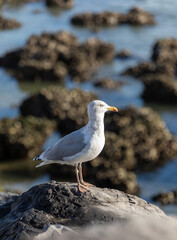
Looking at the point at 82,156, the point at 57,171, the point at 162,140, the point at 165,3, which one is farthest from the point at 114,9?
the point at 82,156

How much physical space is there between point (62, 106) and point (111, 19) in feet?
104

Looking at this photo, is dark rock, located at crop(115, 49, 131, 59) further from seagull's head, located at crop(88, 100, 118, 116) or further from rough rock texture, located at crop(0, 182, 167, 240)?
rough rock texture, located at crop(0, 182, 167, 240)

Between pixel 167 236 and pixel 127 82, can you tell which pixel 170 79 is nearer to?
pixel 127 82

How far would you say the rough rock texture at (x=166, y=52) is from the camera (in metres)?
45.2

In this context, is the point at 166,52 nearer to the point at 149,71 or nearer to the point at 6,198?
the point at 149,71

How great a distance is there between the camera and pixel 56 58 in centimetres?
4619

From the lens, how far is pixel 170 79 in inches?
1538

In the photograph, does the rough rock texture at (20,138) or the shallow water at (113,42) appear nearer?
the shallow water at (113,42)

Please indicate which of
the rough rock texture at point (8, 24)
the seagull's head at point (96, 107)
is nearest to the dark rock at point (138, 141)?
the seagull's head at point (96, 107)

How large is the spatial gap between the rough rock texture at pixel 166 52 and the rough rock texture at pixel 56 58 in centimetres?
459

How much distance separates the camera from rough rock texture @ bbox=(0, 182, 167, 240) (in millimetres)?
9148

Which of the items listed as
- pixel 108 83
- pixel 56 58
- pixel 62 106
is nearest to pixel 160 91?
pixel 108 83

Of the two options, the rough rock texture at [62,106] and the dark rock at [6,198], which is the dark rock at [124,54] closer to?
the rough rock texture at [62,106]

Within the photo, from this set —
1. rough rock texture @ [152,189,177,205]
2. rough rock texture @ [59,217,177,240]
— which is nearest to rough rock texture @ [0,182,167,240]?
rough rock texture @ [59,217,177,240]
